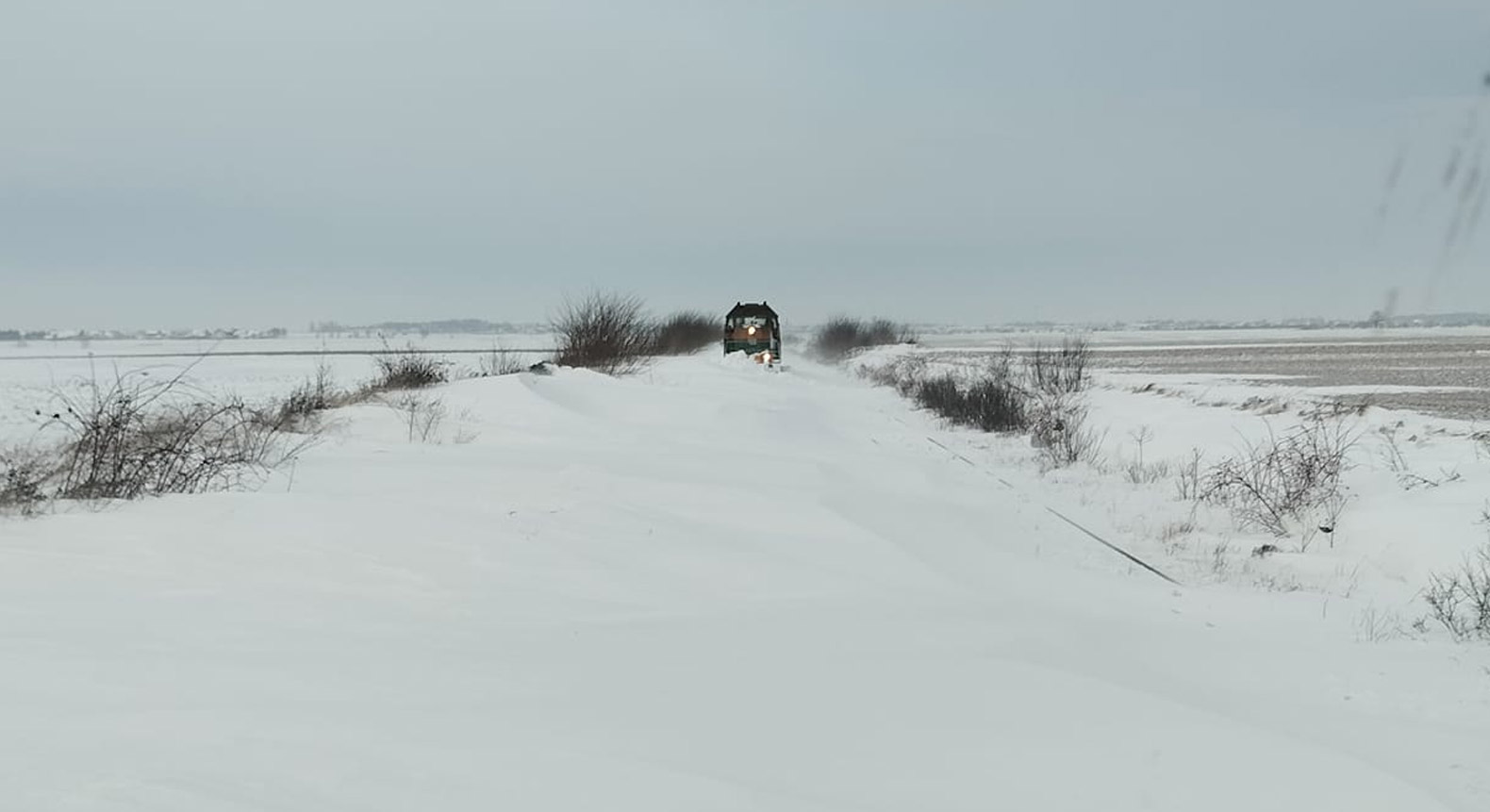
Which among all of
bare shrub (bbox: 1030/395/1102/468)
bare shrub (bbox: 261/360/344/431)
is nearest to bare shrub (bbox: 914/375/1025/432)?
bare shrub (bbox: 1030/395/1102/468)

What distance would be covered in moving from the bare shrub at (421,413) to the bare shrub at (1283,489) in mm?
9237

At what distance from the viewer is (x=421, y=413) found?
12.2m

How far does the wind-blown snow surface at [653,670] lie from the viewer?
2656 millimetres

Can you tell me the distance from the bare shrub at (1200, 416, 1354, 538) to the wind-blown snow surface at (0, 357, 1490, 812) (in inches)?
112

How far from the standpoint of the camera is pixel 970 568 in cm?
643

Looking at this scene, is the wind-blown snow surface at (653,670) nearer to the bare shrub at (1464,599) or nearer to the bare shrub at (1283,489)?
the bare shrub at (1464,599)

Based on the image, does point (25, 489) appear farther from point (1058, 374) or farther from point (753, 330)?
point (753, 330)

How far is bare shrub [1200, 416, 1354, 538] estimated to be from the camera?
29.1 ft

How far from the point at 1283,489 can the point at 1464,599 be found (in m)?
4.05

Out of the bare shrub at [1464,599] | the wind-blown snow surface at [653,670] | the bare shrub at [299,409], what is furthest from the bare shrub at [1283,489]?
the bare shrub at [299,409]

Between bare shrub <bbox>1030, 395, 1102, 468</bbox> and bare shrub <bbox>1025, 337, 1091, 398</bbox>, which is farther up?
bare shrub <bbox>1025, 337, 1091, 398</bbox>

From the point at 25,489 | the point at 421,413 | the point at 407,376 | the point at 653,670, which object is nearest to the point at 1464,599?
the point at 653,670

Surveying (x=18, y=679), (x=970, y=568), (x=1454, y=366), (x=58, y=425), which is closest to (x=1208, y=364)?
(x=1454, y=366)

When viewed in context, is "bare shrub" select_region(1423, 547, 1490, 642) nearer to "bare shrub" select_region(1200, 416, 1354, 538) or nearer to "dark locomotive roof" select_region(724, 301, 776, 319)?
"bare shrub" select_region(1200, 416, 1354, 538)
